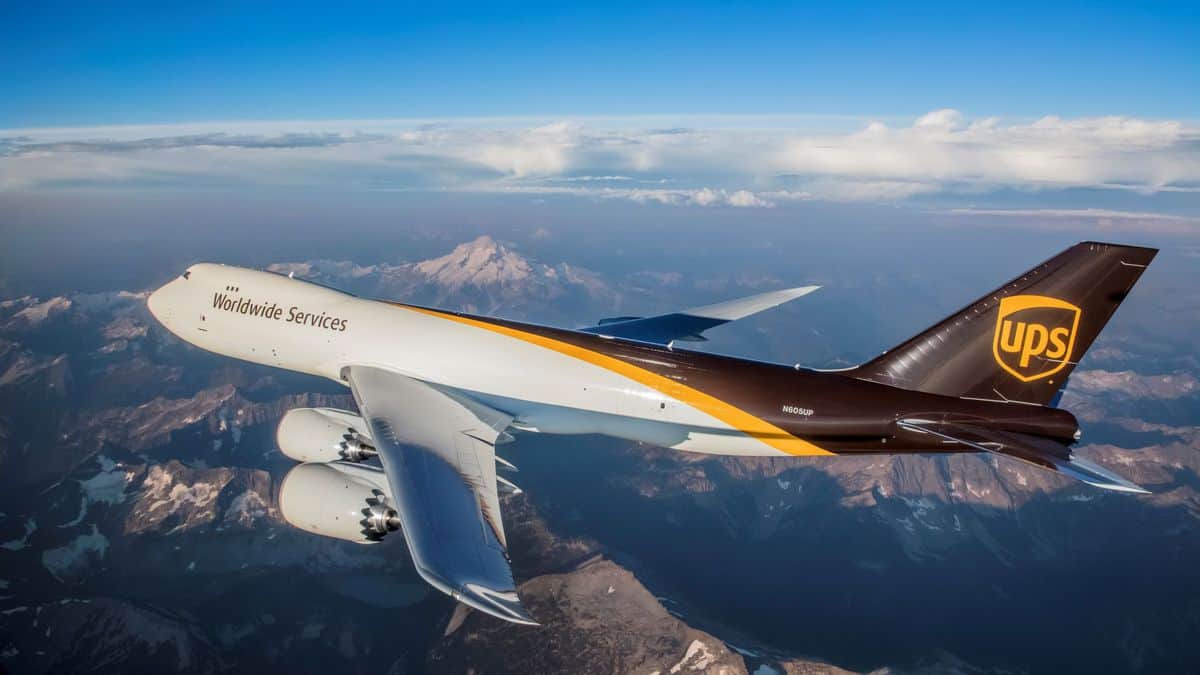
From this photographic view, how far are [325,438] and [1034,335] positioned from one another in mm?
25073

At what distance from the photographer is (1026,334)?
17.0 meters

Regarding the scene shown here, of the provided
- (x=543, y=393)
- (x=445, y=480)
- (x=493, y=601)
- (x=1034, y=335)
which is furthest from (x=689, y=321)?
(x=493, y=601)

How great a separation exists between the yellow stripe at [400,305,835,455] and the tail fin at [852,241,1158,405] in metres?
3.81

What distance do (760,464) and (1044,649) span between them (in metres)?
75.2

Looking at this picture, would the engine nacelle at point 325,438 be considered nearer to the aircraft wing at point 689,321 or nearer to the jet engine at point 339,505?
the jet engine at point 339,505

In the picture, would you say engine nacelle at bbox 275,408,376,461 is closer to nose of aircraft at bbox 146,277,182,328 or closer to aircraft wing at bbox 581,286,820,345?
nose of aircraft at bbox 146,277,182,328

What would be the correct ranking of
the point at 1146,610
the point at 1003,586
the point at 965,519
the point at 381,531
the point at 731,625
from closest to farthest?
the point at 381,531, the point at 731,625, the point at 1146,610, the point at 1003,586, the point at 965,519

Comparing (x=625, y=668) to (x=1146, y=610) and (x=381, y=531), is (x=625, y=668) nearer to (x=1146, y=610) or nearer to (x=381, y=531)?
(x=381, y=531)

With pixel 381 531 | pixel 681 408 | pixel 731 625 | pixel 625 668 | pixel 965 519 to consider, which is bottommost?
pixel 965 519

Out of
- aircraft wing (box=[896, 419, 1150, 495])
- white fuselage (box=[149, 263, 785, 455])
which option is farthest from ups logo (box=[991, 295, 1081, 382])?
white fuselage (box=[149, 263, 785, 455])

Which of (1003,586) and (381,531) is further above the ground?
(381,531)

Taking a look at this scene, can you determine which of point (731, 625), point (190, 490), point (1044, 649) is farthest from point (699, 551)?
point (190, 490)

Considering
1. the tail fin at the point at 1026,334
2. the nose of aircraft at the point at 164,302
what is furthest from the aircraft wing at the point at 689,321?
the nose of aircraft at the point at 164,302

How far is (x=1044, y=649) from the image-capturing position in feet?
309
